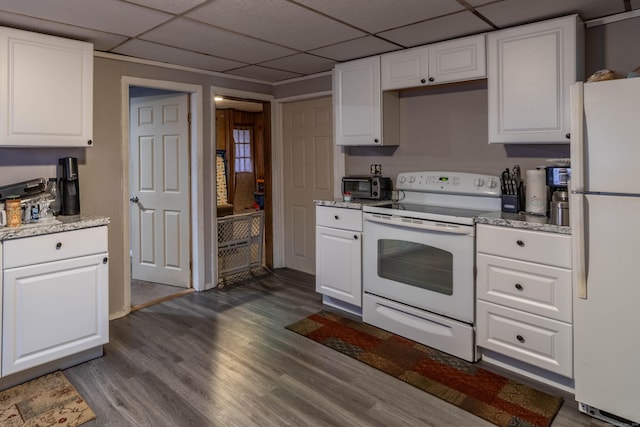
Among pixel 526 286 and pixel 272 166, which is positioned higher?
pixel 272 166

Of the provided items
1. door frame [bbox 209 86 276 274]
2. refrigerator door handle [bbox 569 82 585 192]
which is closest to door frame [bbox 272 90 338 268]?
door frame [bbox 209 86 276 274]

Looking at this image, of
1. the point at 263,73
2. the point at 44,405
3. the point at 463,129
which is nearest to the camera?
the point at 44,405

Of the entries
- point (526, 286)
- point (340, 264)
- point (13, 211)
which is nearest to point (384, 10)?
point (526, 286)

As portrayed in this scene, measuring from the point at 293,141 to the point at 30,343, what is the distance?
305 cm

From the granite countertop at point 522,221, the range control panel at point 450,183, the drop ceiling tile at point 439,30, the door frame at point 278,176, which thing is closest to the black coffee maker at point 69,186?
the door frame at point 278,176

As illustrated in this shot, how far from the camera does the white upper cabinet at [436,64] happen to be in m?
2.80

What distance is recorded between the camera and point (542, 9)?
236cm

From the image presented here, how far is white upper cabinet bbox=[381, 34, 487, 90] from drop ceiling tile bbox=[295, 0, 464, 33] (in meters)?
0.47

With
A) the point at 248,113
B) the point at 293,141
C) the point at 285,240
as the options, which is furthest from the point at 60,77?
the point at 248,113

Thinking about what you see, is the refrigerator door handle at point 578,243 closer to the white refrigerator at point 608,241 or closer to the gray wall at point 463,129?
the white refrigerator at point 608,241

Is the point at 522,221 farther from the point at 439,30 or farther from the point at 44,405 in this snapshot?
the point at 44,405

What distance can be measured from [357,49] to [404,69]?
40 cm

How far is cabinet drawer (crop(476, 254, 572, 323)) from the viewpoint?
2203 millimetres

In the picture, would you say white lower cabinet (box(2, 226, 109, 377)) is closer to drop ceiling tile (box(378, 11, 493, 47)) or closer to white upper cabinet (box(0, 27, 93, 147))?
white upper cabinet (box(0, 27, 93, 147))
